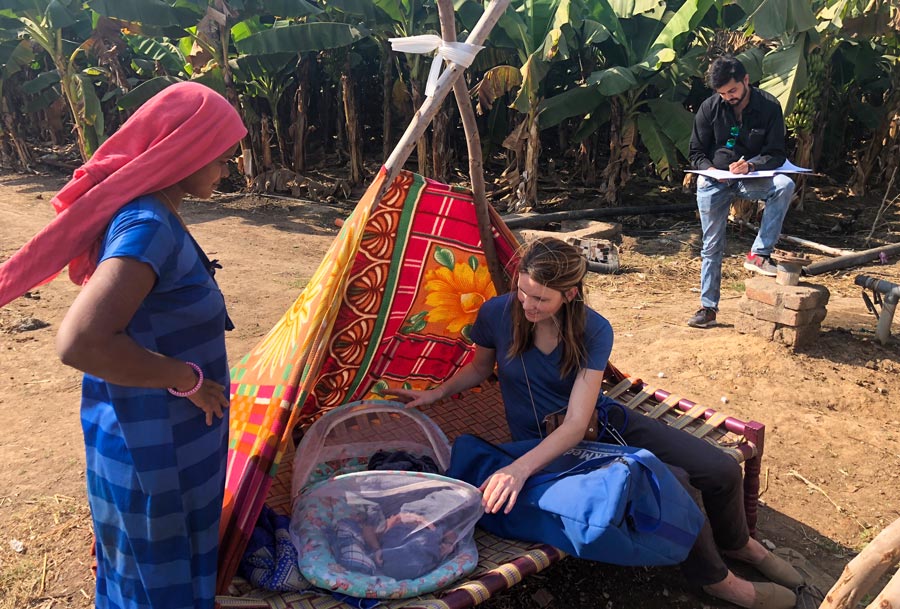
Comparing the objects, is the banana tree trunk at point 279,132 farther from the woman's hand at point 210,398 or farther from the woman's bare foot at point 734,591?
the woman's bare foot at point 734,591

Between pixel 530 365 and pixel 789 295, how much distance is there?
103 inches

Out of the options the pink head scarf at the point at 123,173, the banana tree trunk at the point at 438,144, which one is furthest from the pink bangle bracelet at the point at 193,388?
the banana tree trunk at the point at 438,144

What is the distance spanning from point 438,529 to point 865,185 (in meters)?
10.6

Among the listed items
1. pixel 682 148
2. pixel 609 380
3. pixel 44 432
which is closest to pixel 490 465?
pixel 609 380

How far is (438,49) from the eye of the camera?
2672 millimetres

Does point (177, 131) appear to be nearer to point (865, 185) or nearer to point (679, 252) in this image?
point (679, 252)

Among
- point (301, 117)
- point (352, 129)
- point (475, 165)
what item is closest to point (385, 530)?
point (475, 165)

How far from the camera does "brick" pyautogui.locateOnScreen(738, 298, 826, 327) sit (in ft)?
14.1

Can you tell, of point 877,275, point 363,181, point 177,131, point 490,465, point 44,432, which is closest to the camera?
point 177,131

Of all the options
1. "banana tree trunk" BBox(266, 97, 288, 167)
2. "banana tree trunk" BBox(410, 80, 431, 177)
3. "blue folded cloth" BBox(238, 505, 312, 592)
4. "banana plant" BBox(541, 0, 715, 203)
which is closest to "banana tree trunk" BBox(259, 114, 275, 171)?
"banana tree trunk" BBox(266, 97, 288, 167)

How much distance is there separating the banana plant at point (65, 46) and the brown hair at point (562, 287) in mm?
10261

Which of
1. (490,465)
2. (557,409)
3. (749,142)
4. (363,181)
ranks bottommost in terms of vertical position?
(363,181)

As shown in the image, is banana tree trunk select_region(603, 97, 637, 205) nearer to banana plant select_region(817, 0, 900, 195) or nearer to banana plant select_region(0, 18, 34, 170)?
banana plant select_region(817, 0, 900, 195)

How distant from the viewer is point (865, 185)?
10.2 m
